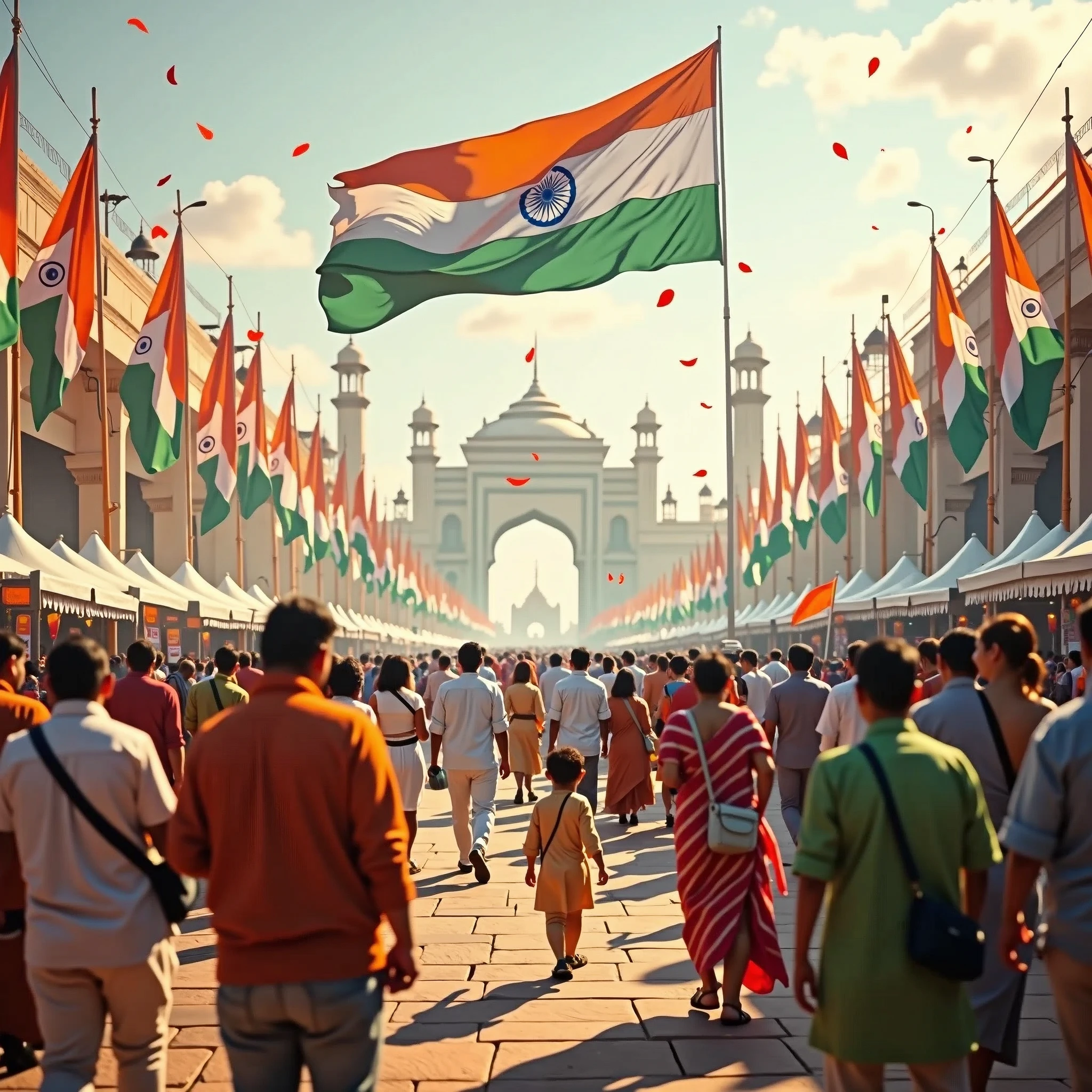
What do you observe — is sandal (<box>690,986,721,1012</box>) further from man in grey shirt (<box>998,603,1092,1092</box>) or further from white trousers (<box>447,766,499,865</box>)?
white trousers (<box>447,766,499,865</box>)

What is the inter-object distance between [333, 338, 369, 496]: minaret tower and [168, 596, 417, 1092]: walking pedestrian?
266 feet

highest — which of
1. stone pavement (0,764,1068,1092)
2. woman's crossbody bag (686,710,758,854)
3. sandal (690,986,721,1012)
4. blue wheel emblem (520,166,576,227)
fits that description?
blue wheel emblem (520,166,576,227)

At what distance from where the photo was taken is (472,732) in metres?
9.47

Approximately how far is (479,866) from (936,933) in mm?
6093

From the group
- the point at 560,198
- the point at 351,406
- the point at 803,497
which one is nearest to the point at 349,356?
the point at 351,406

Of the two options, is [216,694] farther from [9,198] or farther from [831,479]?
[831,479]

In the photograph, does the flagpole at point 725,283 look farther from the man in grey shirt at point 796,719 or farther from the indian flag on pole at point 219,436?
the indian flag on pole at point 219,436

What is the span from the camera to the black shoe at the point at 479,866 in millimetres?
9203

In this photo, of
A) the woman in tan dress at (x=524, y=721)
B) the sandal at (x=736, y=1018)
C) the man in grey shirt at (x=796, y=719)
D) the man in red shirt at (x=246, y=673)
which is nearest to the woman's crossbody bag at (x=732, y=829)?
the sandal at (x=736, y=1018)

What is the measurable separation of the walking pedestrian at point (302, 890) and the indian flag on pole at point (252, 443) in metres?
23.7

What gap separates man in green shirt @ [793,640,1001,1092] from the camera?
3.45m

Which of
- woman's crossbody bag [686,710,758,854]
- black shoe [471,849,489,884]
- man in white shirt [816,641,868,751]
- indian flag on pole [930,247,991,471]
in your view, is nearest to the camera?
woman's crossbody bag [686,710,758,854]

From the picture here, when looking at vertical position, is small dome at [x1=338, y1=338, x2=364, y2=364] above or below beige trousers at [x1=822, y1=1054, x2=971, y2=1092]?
above

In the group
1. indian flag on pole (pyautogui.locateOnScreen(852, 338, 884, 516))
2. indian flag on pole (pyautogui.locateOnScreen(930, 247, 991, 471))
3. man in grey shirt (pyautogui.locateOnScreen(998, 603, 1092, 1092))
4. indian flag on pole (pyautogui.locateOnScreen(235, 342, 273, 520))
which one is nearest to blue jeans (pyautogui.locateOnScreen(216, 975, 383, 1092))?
man in grey shirt (pyautogui.locateOnScreen(998, 603, 1092, 1092))
